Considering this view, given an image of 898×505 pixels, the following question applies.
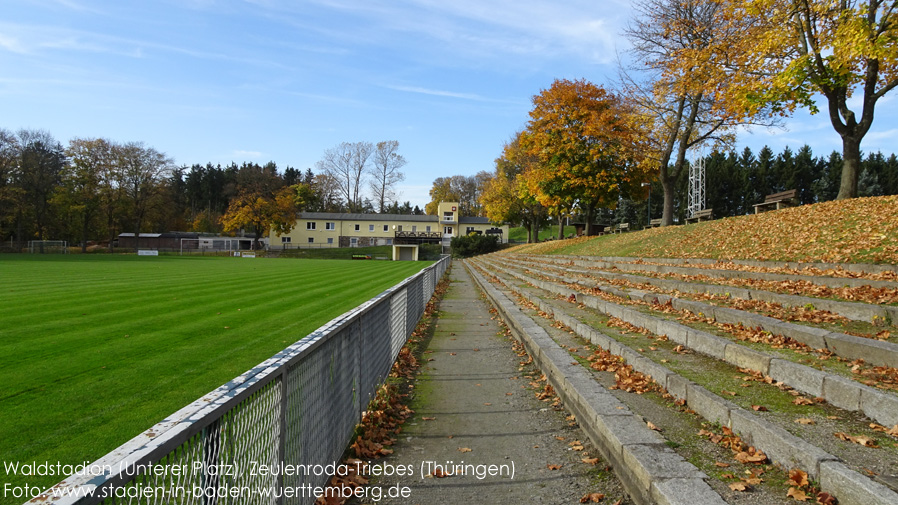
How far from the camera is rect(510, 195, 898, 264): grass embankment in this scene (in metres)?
8.74

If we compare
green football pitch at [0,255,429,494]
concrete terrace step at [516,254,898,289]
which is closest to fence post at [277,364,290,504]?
green football pitch at [0,255,429,494]

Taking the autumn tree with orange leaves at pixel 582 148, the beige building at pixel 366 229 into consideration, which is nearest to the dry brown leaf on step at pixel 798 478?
the autumn tree with orange leaves at pixel 582 148

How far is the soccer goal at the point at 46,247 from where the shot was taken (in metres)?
54.6

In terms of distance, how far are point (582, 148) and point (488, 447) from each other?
28.1 m

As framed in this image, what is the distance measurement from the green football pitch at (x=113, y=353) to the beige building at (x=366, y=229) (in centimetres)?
6115

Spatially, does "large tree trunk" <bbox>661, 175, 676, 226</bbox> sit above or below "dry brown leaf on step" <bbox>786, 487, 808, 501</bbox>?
above

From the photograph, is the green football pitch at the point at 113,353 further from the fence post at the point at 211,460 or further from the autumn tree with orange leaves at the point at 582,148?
the autumn tree with orange leaves at the point at 582,148

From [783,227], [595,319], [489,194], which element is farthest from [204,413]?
[489,194]

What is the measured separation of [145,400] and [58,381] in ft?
4.90

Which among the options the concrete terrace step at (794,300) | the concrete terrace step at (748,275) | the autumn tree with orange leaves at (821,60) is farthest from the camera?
the autumn tree with orange leaves at (821,60)

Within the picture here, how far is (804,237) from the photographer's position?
1062cm

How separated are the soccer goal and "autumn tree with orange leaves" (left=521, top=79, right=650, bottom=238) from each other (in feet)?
174

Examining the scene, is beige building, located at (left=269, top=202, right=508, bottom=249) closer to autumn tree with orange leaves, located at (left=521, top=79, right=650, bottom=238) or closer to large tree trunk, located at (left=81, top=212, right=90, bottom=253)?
large tree trunk, located at (left=81, top=212, right=90, bottom=253)

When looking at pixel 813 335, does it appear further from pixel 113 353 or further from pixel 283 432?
pixel 113 353
